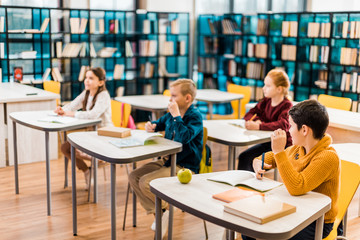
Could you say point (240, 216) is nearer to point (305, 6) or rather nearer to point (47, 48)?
point (47, 48)

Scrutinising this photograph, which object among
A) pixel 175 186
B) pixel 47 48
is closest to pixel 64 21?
pixel 47 48

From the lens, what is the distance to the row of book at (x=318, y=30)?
6980 millimetres

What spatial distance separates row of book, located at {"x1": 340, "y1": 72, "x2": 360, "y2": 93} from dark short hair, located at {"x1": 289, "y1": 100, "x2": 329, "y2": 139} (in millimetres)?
4700

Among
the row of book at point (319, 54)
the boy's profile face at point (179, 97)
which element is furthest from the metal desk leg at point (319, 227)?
the row of book at point (319, 54)

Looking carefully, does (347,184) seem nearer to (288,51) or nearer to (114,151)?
(114,151)

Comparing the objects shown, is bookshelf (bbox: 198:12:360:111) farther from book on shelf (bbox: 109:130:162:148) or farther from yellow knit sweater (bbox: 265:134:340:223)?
yellow knit sweater (bbox: 265:134:340:223)

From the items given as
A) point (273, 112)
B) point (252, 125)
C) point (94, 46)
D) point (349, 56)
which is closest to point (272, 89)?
point (273, 112)

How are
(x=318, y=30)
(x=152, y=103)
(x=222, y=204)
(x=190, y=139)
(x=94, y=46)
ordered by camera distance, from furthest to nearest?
(x=94, y=46) < (x=318, y=30) < (x=152, y=103) < (x=190, y=139) < (x=222, y=204)

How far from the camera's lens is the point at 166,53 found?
8.36m

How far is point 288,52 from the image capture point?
757cm

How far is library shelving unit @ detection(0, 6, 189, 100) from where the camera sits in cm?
693

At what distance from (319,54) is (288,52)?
58 centimetres

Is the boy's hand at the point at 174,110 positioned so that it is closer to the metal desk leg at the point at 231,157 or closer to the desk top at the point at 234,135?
the desk top at the point at 234,135

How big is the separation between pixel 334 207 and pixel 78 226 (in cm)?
213
